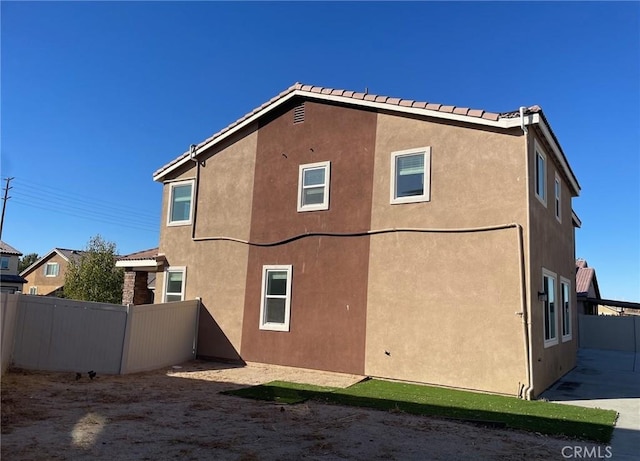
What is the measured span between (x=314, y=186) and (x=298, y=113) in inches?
91.5

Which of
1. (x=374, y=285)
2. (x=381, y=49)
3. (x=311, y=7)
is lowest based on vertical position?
(x=374, y=285)

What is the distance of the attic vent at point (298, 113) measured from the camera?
13.3m

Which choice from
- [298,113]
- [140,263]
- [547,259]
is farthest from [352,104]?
[140,263]

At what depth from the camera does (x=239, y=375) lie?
11320 mm

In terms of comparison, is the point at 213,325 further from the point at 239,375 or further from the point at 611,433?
the point at 611,433

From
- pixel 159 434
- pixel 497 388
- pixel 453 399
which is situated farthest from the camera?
pixel 497 388

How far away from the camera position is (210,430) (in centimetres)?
633

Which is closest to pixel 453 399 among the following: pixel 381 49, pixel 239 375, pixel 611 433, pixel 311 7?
pixel 611 433

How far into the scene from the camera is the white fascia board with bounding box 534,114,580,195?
10.0 m

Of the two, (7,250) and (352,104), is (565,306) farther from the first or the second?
(7,250)

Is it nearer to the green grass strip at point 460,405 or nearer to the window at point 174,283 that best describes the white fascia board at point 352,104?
the window at point 174,283

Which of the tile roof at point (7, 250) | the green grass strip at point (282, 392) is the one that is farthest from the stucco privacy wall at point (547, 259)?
the tile roof at point (7, 250)

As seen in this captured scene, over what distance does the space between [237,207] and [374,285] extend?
16.7 feet

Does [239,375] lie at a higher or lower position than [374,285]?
lower
